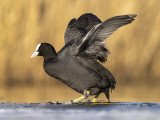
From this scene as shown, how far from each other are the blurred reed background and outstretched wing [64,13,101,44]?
42.9 feet

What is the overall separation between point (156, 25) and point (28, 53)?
24.0ft

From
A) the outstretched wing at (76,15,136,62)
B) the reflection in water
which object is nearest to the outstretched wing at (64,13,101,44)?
the outstretched wing at (76,15,136,62)

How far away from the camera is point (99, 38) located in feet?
26.8

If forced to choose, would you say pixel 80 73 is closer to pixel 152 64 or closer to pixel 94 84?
pixel 94 84

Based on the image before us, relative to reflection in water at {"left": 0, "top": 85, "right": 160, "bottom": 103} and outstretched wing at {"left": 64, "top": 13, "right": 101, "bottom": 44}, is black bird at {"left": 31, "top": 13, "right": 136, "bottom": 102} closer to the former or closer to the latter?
outstretched wing at {"left": 64, "top": 13, "right": 101, "bottom": 44}

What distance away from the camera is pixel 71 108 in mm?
7145

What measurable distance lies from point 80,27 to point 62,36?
1708 cm

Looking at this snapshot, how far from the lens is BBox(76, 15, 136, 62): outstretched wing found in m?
7.80

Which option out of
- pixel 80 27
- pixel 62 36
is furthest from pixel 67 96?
pixel 62 36

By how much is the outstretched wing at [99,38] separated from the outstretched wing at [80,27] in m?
1.12

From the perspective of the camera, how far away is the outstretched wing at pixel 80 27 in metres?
9.61

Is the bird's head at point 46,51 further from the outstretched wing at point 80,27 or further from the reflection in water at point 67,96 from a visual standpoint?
the reflection in water at point 67,96

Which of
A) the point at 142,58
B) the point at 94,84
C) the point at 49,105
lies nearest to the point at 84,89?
the point at 94,84

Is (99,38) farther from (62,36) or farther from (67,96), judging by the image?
(62,36)
